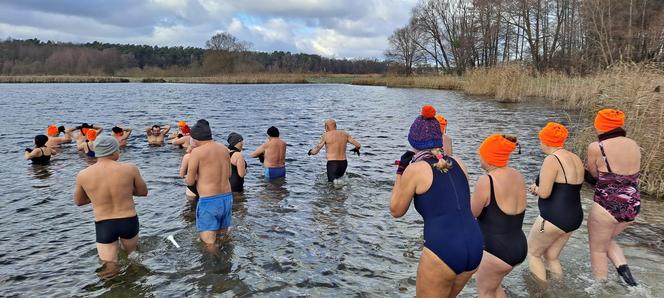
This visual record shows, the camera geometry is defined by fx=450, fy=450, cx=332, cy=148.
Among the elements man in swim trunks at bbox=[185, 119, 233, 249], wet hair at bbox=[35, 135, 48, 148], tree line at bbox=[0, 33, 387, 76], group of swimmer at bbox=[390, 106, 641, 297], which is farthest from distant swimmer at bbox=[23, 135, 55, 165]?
tree line at bbox=[0, 33, 387, 76]

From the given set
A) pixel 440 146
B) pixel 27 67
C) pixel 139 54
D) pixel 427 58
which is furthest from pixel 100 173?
pixel 139 54

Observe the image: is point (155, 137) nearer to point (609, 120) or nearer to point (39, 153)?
point (39, 153)

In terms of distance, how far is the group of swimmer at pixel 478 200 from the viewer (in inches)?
142

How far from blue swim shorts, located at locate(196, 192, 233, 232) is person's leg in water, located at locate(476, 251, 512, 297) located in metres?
3.90

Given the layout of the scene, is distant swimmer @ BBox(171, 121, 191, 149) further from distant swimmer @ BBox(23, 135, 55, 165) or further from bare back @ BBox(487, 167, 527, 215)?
bare back @ BBox(487, 167, 527, 215)

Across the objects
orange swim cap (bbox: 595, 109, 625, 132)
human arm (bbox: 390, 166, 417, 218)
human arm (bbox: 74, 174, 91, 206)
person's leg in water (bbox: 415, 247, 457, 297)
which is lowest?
person's leg in water (bbox: 415, 247, 457, 297)

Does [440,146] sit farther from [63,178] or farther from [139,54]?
[139,54]

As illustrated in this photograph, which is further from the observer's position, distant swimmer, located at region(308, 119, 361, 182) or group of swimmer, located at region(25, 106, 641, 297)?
distant swimmer, located at region(308, 119, 361, 182)

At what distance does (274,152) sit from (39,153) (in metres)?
7.86

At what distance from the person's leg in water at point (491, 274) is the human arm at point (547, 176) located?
113cm

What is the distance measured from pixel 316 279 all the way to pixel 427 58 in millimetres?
73059

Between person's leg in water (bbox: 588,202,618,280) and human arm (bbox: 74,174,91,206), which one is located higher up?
human arm (bbox: 74,174,91,206)

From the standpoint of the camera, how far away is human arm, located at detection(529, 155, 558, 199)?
15.9 ft

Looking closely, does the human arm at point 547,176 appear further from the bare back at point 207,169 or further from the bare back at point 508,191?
the bare back at point 207,169
